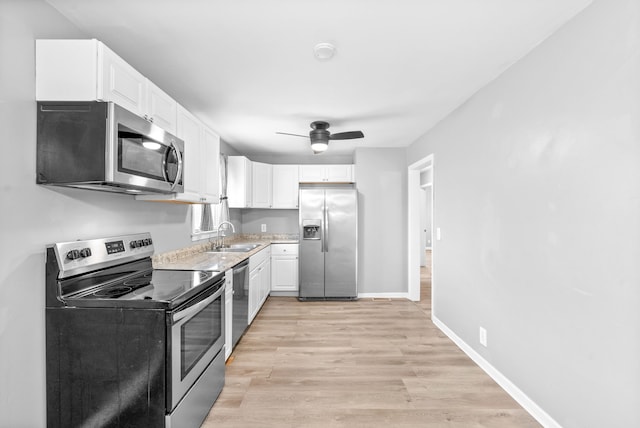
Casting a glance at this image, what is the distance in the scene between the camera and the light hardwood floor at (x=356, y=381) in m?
2.09

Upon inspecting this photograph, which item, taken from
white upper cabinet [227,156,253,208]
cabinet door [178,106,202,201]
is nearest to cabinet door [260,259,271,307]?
white upper cabinet [227,156,253,208]

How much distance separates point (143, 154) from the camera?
1.88 metres

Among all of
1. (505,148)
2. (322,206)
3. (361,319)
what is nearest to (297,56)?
(505,148)

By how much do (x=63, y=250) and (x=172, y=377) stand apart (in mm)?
896

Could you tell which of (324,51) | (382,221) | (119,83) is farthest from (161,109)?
(382,221)

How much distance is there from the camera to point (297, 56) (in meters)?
2.23

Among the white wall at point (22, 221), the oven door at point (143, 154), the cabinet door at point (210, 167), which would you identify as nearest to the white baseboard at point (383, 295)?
the cabinet door at point (210, 167)

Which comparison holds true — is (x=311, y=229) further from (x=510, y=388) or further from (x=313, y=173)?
(x=510, y=388)

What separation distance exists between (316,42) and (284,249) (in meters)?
3.48

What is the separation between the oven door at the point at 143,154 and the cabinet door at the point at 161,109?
15 centimetres

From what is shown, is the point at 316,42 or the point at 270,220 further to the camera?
the point at 270,220

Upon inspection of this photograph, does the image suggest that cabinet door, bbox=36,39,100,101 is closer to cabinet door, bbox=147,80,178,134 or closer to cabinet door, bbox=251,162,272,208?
cabinet door, bbox=147,80,178,134

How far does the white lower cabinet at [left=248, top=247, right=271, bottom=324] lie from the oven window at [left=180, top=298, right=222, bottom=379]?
4.32 ft

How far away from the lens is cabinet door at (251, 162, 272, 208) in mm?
5082
